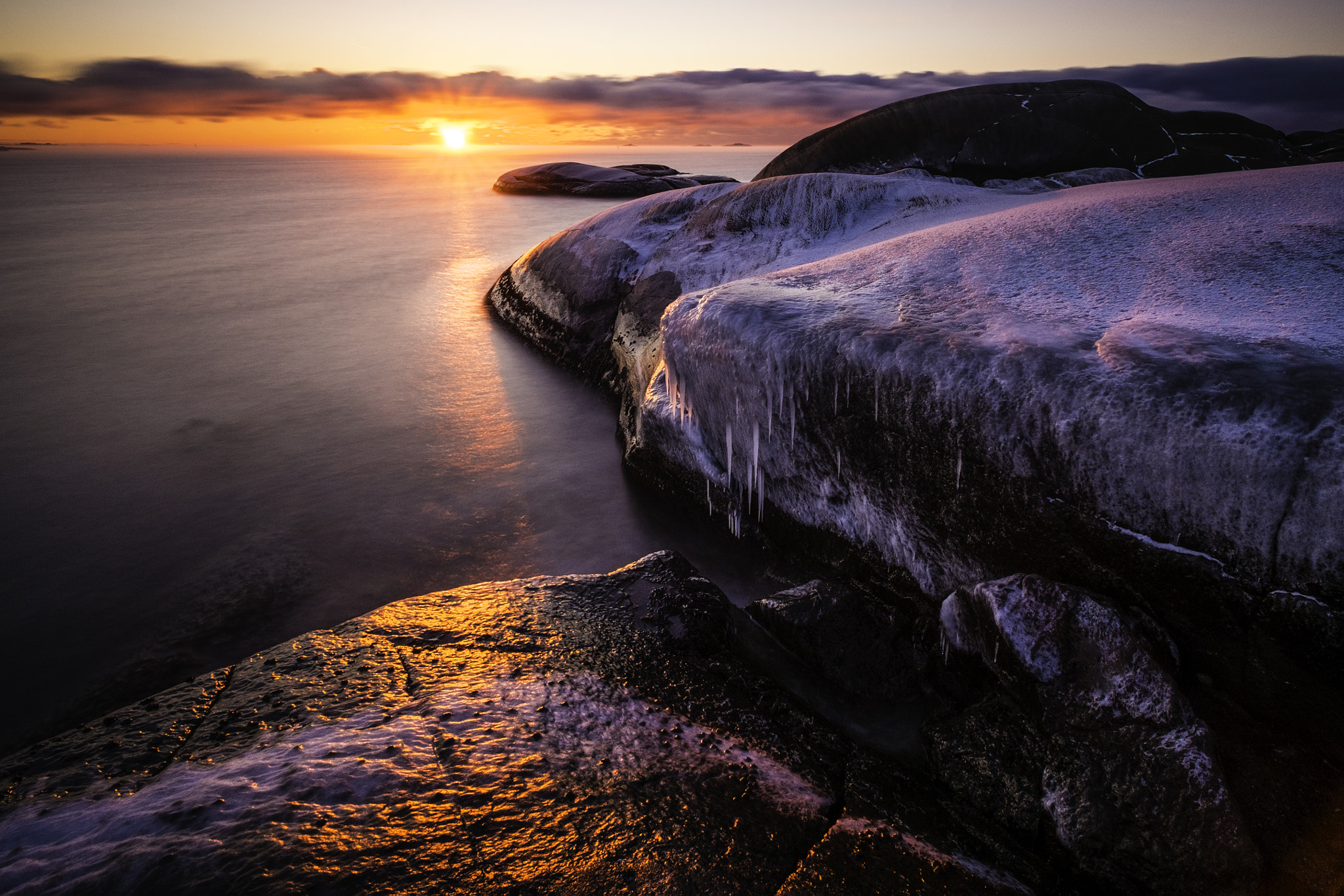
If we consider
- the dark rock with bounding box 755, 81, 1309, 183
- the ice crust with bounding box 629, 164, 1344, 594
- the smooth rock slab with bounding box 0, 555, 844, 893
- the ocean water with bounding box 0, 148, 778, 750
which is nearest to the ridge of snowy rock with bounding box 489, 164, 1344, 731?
the ice crust with bounding box 629, 164, 1344, 594

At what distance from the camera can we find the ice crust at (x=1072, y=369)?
3.51 meters

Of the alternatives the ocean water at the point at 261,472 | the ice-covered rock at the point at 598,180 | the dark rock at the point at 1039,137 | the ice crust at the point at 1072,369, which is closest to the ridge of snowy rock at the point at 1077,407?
the ice crust at the point at 1072,369

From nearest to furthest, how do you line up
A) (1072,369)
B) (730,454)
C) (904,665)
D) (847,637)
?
1. (1072,369)
2. (904,665)
3. (847,637)
4. (730,454)

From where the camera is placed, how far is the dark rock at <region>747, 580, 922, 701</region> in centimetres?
443

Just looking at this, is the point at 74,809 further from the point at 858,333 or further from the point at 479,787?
the point at 858,333

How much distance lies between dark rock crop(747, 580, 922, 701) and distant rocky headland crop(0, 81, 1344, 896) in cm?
2

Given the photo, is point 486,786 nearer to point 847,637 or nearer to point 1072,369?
point 847,637

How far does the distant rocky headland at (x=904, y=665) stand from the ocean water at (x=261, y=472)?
1.35 m

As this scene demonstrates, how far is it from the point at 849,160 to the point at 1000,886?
49.8 feet

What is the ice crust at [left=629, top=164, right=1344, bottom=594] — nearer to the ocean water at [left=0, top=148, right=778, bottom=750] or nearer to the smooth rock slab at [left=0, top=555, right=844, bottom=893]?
the ocean water at [left=0, top=148, right=778, bottom=750]

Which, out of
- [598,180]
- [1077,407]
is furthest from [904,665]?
[598,180]

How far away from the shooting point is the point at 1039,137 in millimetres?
14898

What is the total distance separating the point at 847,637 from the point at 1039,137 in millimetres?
14857

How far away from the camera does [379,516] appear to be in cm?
720
